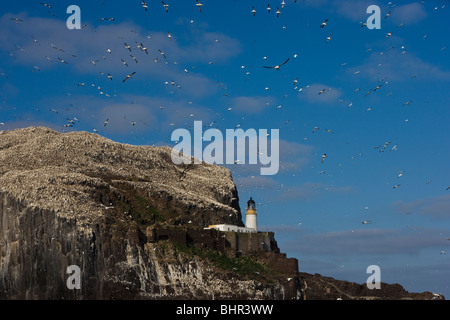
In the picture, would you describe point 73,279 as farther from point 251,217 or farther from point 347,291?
point 347,291

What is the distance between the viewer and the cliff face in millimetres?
108188

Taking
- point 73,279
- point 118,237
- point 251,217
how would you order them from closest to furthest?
1. point 73,279
2. point 118,237
3. point 251,217

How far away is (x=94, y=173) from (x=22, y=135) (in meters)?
18.3

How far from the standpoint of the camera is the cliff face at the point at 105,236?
108188 mm

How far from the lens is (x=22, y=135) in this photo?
139 metres

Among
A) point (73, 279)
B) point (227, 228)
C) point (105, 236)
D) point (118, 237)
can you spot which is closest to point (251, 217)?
point (227, 228)

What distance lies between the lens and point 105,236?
111 metres

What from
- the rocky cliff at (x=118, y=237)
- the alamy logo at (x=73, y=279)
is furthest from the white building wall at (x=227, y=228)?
the alamy logo at (x=73, y=279)

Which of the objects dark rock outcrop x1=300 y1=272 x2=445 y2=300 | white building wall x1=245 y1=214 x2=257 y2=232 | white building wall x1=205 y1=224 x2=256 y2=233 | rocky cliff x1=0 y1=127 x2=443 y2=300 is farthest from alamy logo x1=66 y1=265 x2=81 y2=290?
white building wall x1=245 y1=214 x2=257 y2=232

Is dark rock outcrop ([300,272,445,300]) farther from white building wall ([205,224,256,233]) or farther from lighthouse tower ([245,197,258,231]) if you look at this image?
white building wall ([205,224,256,233])

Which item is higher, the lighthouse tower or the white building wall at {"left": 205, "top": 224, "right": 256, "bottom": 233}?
the lighthouse tower

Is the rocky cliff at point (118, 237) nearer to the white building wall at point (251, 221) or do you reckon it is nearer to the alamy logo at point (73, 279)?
the alamy logo at point (73, 279)

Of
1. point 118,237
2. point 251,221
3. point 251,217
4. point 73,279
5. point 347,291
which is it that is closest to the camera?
point 73,279
